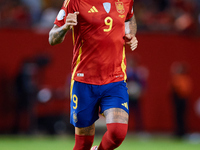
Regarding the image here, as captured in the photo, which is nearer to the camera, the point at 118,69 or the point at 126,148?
the point at 118,69

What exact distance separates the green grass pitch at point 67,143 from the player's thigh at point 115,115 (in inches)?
195

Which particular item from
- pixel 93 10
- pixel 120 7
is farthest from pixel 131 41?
pixel 93 10

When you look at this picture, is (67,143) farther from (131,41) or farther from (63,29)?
(63,29)

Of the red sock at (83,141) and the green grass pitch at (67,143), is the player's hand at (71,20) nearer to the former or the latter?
the red sock at (83,141)

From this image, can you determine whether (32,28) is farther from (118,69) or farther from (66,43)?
(118,69)

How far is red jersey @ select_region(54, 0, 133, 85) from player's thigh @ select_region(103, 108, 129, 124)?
39cm

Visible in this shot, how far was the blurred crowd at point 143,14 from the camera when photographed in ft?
49.6

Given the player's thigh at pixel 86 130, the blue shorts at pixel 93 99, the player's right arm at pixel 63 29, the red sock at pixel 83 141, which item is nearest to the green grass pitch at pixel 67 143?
the red sock at pixel 83 141

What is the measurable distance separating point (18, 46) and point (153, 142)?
5497 millimetres

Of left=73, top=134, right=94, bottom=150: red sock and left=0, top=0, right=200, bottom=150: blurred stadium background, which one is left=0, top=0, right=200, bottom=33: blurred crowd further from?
left=73, top=134, right=94, bottom=150: red sock

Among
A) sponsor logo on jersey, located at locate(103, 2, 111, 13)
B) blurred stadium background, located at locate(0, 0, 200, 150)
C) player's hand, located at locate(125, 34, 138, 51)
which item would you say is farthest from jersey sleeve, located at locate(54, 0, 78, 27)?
blurred stadium background, located at locate(0, 0, 200, 150)

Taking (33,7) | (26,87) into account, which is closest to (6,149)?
(26,87)

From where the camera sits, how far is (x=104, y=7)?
6180mm

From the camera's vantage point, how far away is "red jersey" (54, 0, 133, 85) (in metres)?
6.10
